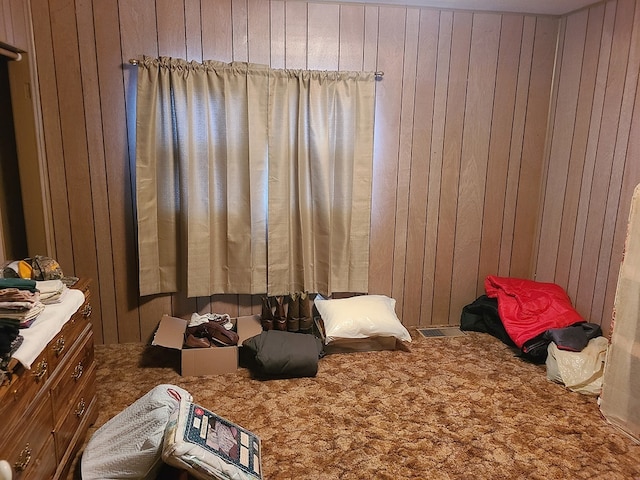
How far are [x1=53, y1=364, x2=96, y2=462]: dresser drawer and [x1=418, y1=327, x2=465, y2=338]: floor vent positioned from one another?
2.17 metres

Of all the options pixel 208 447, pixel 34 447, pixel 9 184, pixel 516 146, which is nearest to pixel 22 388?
pixel 34 447

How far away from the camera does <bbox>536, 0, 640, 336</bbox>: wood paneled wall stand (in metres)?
2.71

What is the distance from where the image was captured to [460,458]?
6.64 feet

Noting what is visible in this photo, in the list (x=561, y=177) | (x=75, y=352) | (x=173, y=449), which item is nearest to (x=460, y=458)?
(x=173, y=449)

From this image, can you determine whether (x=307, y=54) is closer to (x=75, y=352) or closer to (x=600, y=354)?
(x=75, y=352)

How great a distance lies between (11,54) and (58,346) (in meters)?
1.72

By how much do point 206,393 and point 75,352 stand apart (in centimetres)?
77

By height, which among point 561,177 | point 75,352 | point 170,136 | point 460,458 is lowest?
point 460,458

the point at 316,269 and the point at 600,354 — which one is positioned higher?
the point at 316,269

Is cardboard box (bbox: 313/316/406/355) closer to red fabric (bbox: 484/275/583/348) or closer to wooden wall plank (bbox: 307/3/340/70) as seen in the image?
red fabric (bbox: 484/275/583/348)

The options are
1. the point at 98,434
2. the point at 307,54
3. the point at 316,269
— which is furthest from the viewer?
the point at 316,269

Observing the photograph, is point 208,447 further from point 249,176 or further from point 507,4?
point 507,4

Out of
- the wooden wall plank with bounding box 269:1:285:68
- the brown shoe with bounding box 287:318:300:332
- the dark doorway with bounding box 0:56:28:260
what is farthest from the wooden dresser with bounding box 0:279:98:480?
the wooden wall plank with bounding box 269:1:285:68

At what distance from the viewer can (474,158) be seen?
3.31 m
